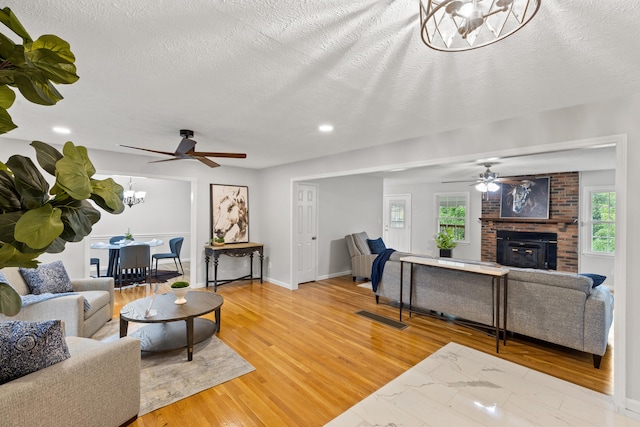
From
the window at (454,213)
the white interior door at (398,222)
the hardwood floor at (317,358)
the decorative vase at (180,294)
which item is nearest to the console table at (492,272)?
the hardwood floor at (317,358)

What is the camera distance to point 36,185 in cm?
53

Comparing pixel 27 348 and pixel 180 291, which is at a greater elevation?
pixel 27 348

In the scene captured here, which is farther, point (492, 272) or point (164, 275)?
point (164, 275)

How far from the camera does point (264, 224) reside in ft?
20.9

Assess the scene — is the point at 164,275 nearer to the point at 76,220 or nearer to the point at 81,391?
the point at 81,391

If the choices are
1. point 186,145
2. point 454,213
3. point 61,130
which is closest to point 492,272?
point 186,145

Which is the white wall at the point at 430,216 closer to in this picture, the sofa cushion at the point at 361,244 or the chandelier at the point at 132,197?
the sofa cushion at the point at 361,244

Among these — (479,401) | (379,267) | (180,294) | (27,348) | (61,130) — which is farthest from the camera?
(379,267)

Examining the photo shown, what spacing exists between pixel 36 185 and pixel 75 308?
10.6 feet

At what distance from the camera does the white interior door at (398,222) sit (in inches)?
363

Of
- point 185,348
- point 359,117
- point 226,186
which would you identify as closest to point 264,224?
point 226,186

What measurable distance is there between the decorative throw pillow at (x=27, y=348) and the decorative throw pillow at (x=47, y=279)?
1960mm

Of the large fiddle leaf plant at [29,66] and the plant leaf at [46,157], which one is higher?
the large fiddle leaf plant at [29,66]

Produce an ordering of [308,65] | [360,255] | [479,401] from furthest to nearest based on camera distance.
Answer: [360,255], [479,401], [308,65]
